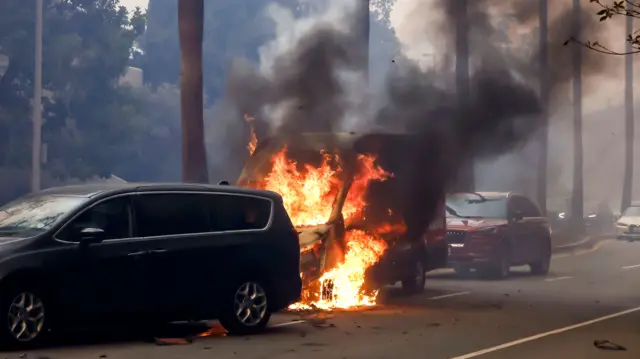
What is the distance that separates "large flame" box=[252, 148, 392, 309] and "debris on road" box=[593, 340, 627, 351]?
440 cm

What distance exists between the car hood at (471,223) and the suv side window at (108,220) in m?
12.8

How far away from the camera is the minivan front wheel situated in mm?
12211

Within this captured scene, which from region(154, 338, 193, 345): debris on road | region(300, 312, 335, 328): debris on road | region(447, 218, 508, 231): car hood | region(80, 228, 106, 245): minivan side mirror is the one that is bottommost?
region(300, 312, 335, 328): debris on road

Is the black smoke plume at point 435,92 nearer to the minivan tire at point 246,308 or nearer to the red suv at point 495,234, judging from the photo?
the red suv at point 495,234

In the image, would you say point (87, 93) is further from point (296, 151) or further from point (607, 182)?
point (607, 182)

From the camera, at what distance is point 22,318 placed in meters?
12.4

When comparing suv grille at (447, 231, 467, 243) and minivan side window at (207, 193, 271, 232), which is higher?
minivan side window at (207, 193, 271, 232)

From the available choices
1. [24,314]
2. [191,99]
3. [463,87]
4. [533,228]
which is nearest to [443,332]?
[24,314]

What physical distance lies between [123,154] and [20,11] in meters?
7.20

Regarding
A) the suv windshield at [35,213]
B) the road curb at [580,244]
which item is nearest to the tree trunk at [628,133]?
the road curb at [580,244]

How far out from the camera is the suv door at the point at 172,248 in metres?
13.5

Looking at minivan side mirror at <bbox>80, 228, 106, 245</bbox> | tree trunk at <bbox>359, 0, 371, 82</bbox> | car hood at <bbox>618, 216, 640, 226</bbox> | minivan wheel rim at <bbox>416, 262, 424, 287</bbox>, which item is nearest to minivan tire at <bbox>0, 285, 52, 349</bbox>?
minivan side mirror at <bbox>80, 228, 106, 245</bbox>

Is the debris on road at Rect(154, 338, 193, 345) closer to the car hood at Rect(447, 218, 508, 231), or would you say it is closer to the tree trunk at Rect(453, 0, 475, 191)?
the tree trunk at Rect(453, 0, 475, 191)

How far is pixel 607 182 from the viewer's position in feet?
299
